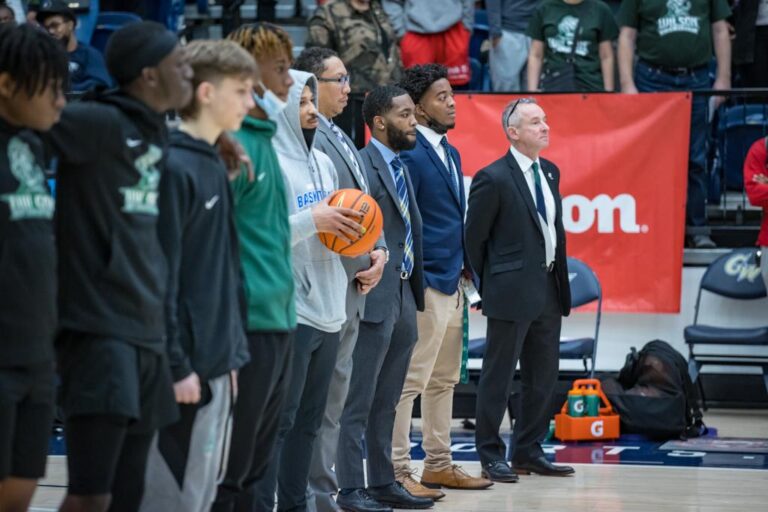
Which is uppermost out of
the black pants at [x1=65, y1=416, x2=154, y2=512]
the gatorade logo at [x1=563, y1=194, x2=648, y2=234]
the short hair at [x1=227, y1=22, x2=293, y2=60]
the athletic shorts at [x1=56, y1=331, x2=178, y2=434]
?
the short hair at [x1=227, y1=22, x2=293, y2=60]

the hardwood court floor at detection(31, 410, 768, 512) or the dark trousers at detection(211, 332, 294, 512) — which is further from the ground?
the dark trousers at detection(211, 332, 294, 512)

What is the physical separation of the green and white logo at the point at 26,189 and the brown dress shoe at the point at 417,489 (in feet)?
10.5

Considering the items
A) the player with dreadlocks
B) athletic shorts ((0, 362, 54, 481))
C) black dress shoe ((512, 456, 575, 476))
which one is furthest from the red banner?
athletic shorts ((0, 362, 54, 481))

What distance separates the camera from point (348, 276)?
517 centimetres

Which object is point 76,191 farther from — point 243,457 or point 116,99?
point 243,457

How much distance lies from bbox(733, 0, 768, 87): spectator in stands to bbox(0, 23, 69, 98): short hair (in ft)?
24.5

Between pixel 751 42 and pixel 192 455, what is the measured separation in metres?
7.43

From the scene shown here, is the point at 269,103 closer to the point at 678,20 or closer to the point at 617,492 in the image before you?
the point at 617,492

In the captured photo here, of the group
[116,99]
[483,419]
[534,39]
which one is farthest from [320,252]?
[534,39]

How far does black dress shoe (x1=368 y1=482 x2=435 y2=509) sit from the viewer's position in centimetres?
569

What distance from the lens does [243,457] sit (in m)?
3.64

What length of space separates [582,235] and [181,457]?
5.75 m

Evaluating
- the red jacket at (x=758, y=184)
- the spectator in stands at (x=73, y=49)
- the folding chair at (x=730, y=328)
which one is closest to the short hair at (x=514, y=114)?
the red jacket at (x=758, y=184)

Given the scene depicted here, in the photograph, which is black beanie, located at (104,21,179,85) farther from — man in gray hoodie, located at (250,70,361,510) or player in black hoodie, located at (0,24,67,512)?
man in gray hoodie, located at (250,70,361,510)
